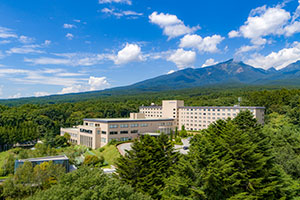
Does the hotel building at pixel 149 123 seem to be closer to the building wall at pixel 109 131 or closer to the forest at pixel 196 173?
the building wall at pixel 109 131

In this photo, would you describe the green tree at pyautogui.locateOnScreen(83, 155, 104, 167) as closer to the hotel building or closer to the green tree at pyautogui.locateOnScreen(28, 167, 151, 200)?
the hotel building

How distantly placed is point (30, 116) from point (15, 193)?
5400cm

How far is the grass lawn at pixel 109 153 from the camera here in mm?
36741

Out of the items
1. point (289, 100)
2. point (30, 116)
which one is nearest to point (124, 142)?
point (30, 116)

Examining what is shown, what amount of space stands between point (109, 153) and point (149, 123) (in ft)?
50.4

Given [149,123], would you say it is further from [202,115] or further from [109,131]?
[202,115]

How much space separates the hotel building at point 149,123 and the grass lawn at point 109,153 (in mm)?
2506

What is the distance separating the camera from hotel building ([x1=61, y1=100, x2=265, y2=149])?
4669 cm

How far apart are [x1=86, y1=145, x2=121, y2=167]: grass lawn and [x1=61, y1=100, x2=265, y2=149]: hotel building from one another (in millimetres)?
2506

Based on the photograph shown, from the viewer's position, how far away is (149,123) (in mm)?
52719

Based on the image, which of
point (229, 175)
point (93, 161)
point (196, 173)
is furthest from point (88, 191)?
point (93, 161)

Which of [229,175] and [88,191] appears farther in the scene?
[229,175]

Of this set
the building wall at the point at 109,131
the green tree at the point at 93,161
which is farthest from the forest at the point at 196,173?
the building wall at the point at 109,131

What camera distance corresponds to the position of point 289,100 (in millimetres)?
65625
